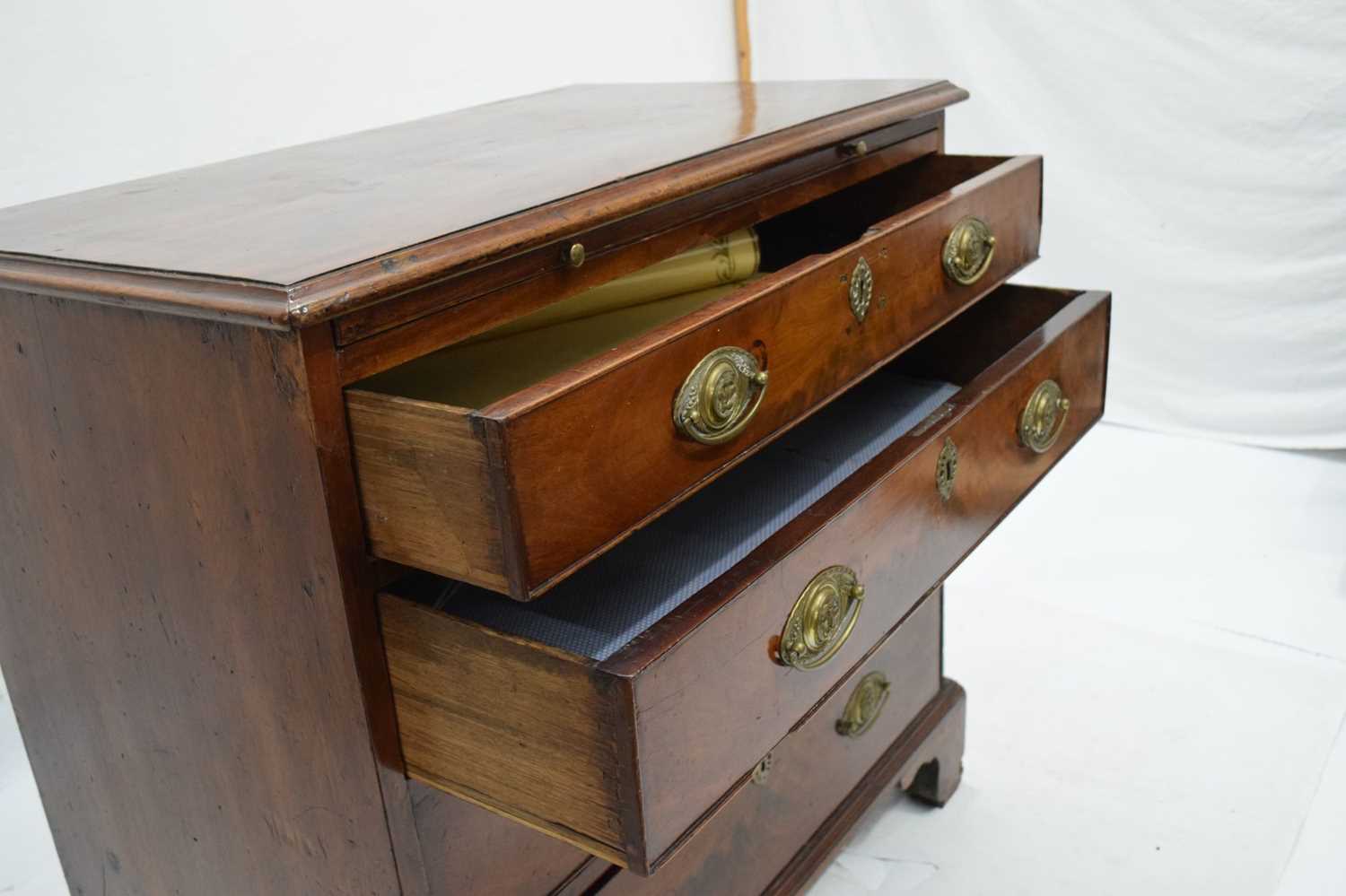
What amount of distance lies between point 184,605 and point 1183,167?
82.2 inches

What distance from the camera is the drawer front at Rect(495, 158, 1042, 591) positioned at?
69 cm

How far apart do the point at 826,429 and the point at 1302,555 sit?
3.89 ft

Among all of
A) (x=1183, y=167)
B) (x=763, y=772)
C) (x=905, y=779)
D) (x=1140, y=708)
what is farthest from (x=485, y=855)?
(x=1183, y=167)

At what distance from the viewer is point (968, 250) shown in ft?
3.65

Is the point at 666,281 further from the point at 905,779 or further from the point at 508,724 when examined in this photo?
the point at 905,779

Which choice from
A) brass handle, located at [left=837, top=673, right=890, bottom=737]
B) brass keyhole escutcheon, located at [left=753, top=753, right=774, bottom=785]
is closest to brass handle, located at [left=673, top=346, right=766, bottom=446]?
brass keyhole escutcheon, located at [left=753, top=753, right=774, bottom=785]

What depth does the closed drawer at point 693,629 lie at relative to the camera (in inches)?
28.2

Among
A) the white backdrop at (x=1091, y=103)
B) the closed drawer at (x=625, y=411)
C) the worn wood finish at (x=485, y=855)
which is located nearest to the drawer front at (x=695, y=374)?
the closed drawer at (x=625, y=411)

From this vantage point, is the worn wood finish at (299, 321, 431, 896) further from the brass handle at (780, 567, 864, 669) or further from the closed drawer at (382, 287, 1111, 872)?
the brass handle at (780, 567, 864, 669)

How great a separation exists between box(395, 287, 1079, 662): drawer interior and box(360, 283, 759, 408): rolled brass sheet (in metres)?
0.14

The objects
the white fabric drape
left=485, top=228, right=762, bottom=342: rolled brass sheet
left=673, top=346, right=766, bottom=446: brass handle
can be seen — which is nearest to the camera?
left=673, top=346, right=766, bottom=446: brass handle

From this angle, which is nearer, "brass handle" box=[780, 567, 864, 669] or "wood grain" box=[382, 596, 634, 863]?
"wood grain" box=[382, 596, 634, 863]

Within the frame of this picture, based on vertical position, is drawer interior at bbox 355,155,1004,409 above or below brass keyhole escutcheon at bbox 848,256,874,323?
below

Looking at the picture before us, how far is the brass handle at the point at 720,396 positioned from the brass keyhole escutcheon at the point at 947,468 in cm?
20
